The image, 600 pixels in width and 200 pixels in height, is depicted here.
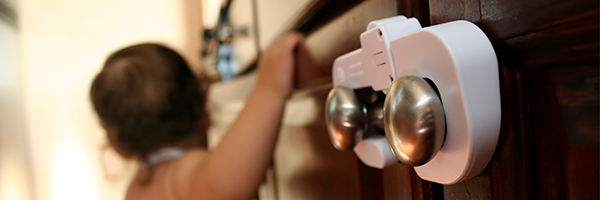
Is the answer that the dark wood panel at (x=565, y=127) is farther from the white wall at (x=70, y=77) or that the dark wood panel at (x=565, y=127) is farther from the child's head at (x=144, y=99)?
the white wall at (x=70, y=77)

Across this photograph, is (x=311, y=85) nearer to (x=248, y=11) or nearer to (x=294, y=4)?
(x=294, y=4)

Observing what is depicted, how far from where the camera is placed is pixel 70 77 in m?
1.68

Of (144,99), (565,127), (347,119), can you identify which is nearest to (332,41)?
(347,119)

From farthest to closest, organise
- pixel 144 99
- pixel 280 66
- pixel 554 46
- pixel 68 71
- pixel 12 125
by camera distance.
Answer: pixel 68 71
pixel 12 125
pixel 144 99
pixel 280 66
pixel 554 46

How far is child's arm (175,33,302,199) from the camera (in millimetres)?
470

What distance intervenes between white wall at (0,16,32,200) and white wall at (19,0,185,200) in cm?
4

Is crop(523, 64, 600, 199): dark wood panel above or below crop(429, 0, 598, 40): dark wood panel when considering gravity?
below

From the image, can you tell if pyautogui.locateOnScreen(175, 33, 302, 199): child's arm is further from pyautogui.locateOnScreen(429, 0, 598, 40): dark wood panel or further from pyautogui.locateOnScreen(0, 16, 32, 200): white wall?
pyautogui.locateOnScreen(0, 16, 32, 200): white wall

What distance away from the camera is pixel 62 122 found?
169cm

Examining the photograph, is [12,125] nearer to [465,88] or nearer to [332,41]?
[332,41]

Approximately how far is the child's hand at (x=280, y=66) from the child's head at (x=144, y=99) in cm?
50

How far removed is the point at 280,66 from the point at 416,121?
310 millimetres

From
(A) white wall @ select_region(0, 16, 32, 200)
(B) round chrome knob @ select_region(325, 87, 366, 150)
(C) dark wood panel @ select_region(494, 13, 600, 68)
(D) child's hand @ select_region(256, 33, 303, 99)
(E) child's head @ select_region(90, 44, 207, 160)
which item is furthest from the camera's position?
(A) white wall @ select_region(0, 16, 32, 200)

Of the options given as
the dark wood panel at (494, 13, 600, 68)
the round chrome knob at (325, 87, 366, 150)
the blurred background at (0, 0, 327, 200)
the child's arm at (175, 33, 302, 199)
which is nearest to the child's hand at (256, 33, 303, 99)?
the child's arm at (175, 33, 302, 199)
